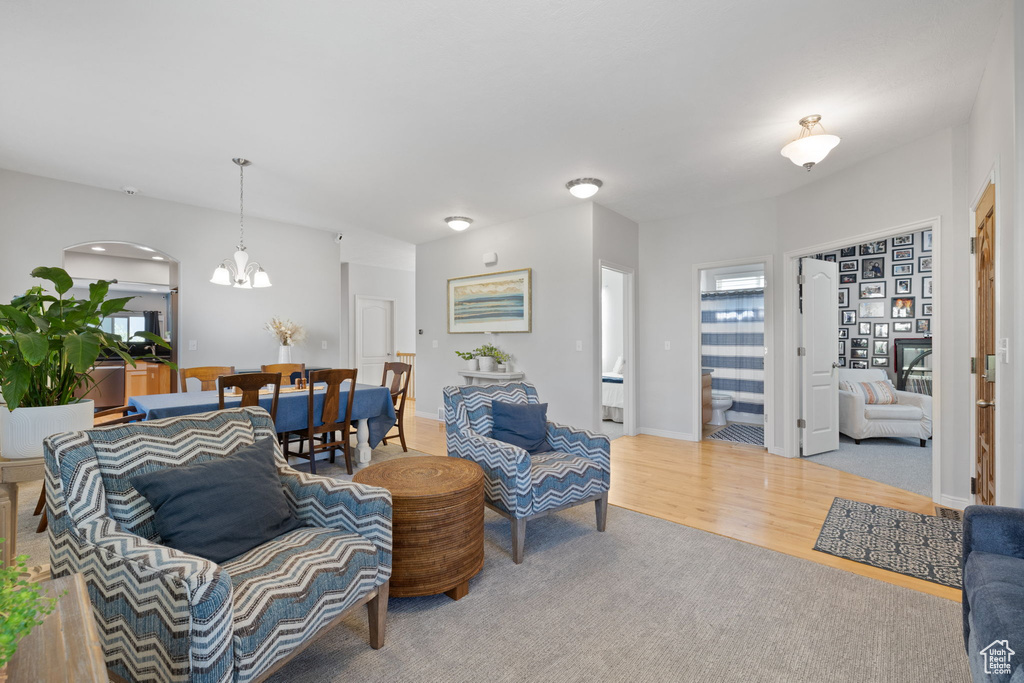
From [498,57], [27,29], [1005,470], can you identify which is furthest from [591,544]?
[27,29]

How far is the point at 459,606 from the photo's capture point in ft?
6.68

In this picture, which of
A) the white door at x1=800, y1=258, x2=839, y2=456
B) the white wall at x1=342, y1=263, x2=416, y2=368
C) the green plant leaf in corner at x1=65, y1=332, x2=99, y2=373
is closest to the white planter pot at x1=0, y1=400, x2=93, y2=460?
→ the green plant leaf in corner at x1=65, y1=332, x2=99, y2=373

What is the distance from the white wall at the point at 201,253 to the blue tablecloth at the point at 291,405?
5.07 ft

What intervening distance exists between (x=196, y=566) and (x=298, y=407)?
2608 millimetres

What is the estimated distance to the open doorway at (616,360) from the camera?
546 centimetres

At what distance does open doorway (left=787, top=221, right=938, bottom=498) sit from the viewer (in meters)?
4.10

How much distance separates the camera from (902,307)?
6289 mm

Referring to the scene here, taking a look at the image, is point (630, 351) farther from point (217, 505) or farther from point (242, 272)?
point (217, 505)

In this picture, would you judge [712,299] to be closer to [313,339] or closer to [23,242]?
[313,339]

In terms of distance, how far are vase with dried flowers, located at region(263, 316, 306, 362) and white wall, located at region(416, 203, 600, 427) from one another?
1.80m

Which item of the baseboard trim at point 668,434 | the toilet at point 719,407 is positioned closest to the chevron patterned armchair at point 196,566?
the baseboard trim at point 668,434

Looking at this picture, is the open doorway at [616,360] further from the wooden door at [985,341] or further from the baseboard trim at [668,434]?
the wooden door at [985,341]

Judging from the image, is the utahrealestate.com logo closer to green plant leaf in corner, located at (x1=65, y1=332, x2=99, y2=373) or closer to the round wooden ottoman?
the round wooden ottoman

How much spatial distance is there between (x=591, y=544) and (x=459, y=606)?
0.90 metres
